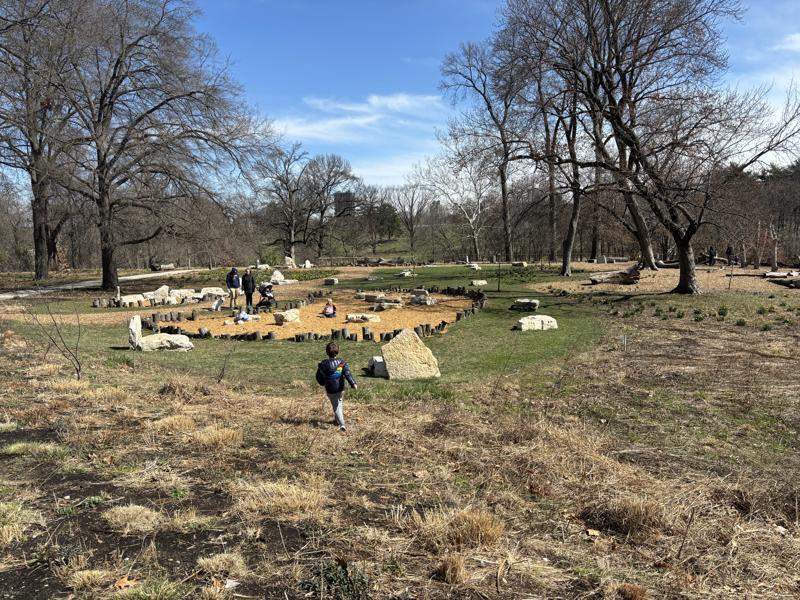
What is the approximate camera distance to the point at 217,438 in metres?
5.71

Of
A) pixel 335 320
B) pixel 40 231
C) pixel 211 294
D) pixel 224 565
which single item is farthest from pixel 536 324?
pixel 40 231

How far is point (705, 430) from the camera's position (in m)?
6.70

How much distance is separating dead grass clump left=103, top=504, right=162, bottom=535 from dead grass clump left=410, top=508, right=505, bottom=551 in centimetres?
187

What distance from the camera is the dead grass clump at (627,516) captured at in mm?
4098

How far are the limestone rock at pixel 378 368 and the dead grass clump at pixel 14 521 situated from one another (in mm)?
6385

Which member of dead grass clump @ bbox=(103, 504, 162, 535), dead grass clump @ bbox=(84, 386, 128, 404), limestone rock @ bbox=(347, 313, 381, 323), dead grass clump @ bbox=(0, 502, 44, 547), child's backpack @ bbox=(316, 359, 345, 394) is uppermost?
child's backpack @ bbox=(316, 359, 345, 394)

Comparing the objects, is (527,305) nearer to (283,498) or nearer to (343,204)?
(283,498)

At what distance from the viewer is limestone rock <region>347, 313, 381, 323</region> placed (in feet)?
56.5

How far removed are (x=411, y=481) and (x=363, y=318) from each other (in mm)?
12642

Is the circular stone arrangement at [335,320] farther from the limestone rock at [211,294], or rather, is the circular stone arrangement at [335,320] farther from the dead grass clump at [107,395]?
the dead grass clump at [107,395]

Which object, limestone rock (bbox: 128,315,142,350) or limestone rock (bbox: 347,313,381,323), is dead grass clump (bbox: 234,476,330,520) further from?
limestone rock (bbox: 347,313,381,323)

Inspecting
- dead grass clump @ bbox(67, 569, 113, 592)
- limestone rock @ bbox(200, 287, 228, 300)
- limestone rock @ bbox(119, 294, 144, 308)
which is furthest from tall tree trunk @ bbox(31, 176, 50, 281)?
dead grass clump @ bbox(67, 569, 113, 592)

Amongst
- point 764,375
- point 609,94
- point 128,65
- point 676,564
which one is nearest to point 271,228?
point 128,65

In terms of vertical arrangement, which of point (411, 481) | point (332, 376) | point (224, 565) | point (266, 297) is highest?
point (266, 297)
